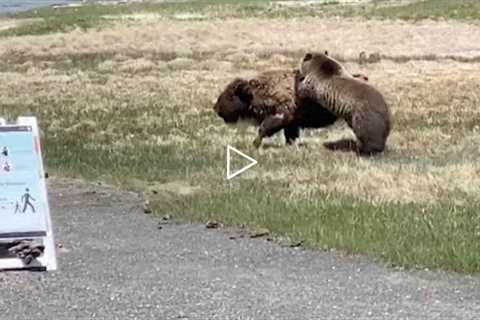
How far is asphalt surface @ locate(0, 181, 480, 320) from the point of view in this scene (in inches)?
269

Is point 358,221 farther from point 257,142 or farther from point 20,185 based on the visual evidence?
point 257,142

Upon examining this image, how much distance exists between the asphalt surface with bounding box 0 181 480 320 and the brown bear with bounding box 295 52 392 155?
4.73 m

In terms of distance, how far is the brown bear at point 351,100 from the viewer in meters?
13.6

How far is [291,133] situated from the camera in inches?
590

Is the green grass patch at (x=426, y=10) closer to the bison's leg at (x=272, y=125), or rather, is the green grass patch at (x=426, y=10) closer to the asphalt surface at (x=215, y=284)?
the bison's leg at (x=272, y=125)

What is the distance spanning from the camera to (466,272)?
765 cm

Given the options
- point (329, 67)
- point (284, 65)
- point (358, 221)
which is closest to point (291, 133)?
point (329, 67)

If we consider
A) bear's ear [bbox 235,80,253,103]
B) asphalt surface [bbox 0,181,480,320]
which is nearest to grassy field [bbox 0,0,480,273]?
asphalt surface [bbox 0,181,480,320]

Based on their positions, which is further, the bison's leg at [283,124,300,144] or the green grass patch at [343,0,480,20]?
the green grass patch at [343,0,480,20]

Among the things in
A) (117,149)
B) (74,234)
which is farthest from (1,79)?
(74,234)

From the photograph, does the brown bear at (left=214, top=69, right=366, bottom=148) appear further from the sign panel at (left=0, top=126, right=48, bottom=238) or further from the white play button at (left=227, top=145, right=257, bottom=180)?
the sign panel at (left=0, top=126, right=48, bottom=238)

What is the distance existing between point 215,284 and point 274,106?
7445 millimetres

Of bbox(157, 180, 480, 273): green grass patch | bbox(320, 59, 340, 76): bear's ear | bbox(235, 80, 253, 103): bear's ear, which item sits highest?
bbox(320, 59, 340, 76): bear's ear

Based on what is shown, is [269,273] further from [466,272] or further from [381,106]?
[381,106]
